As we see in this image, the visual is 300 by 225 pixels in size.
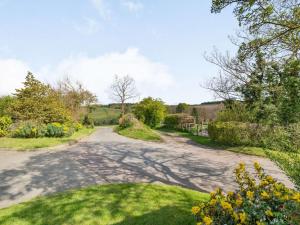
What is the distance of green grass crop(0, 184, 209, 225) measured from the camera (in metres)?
4.54

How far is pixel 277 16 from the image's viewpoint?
7.46 m

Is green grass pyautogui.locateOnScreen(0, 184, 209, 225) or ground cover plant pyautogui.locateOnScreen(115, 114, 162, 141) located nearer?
green grass pyautogui.locateOnScreen(0, 184, 209, 225)

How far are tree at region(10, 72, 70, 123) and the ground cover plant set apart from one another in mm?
6063

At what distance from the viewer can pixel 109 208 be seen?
511cm

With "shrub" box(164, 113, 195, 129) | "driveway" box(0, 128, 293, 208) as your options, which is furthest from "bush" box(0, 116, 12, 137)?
"shrub" box(164, 113, 195, 129)

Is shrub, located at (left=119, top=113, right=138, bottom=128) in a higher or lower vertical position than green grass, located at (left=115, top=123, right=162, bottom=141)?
higher

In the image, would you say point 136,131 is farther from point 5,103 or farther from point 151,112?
point 5,103

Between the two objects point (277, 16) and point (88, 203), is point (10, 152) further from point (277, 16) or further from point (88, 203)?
point (277, 16)

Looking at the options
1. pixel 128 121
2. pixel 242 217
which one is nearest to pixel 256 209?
pixel 242 217

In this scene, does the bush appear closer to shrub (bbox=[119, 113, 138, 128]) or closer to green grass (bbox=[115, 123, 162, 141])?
green grass (bbox=[115, 123, 162, 141])

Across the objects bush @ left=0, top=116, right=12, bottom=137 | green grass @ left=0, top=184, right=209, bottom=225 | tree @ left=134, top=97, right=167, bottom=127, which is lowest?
green grass @ left=0, top=184, right=209, bottom=225

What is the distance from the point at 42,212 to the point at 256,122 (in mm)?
14200

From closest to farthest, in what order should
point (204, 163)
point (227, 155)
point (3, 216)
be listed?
point (3, 216) → point (204, 163) → point (227, 155)

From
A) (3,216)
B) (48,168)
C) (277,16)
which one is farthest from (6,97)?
(277,16)
